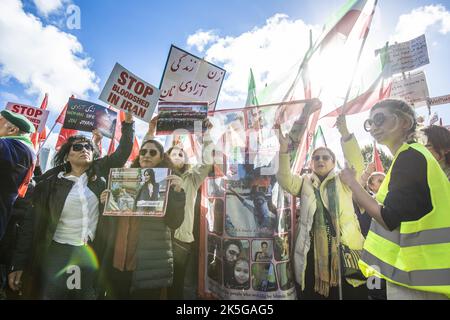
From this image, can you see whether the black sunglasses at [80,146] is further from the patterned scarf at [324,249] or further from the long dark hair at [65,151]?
the patterned scarf at [324,249]

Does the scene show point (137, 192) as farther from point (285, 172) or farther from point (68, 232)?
point (285, 172)

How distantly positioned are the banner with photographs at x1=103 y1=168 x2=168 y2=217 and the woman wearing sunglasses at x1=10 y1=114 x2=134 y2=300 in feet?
0.67

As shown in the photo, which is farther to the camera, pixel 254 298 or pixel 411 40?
pixel 411 40

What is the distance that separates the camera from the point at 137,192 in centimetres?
309

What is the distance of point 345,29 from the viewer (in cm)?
371

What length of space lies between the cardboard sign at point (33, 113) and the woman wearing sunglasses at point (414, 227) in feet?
22.1

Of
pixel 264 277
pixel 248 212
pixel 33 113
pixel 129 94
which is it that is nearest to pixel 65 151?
pixel 129 94

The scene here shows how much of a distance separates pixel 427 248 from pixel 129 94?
3.61 metres

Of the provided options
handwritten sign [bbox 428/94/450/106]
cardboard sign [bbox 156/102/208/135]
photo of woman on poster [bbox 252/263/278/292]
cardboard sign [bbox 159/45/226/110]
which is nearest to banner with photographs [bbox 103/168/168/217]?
cardboard sign [bbox 156/102/208/135]

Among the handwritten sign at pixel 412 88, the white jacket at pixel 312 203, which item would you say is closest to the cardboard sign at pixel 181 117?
the white jacket at pixel 312 203

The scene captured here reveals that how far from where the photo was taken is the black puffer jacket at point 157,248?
9.36ft
